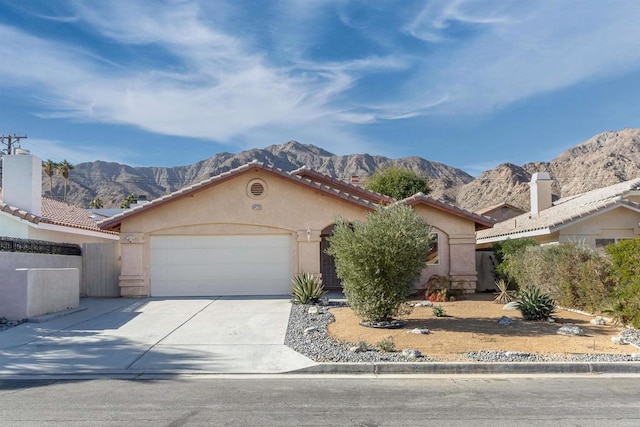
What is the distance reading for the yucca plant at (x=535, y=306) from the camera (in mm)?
14617

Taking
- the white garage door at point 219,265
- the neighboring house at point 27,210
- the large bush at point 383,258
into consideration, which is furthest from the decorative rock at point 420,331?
the neighboring house at point 27,210

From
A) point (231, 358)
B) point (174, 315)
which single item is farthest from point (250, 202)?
point (231, 358)

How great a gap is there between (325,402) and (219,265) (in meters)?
12.8

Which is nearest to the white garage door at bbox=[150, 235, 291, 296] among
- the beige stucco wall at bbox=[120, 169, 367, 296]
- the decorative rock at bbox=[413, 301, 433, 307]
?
the beige stucco wall at bbox=[120, 169, 367, 296]

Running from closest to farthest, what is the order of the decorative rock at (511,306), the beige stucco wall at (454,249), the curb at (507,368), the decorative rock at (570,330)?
the curb at (507,368) < the decorative rock at (570,330) < the decorative rock at (511,306) < the beige stucco wall at (454,249)

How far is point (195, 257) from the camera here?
2030 cm

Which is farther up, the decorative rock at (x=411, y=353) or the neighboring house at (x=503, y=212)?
the neighboring house at (x=503, y=212)

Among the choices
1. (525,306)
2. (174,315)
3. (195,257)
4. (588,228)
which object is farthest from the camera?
(588,228)

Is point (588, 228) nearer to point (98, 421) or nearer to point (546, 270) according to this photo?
point (546, 270)

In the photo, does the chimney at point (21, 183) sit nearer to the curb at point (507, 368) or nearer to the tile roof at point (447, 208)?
the tile roof at point (447, 208)

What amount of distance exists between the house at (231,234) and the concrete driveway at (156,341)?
223 cm

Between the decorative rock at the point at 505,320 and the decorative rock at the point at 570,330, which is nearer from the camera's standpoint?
the decorative rock at the point at 570,330

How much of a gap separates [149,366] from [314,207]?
35.3ft

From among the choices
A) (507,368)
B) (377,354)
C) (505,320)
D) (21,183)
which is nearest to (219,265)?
(21,183)
